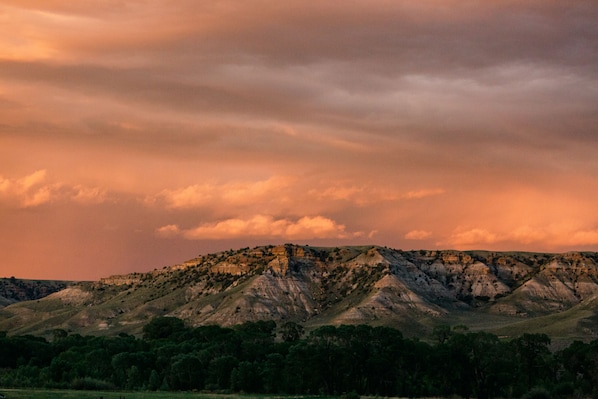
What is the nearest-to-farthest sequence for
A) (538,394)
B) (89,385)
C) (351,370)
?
(538,394)
(89,385)
(351,370)

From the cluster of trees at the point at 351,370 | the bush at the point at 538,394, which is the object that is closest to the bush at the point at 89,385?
the cluster of trees at the point at 351,370

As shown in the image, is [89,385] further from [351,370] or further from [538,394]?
[538,394]

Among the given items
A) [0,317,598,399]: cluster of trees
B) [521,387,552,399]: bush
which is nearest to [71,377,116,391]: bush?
[0,317,598,399]: cluster of trees

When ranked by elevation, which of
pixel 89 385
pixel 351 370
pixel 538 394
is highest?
pixel 89 385

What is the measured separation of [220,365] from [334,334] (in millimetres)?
19542

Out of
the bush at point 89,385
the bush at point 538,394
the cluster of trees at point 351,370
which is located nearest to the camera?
the bush at point 538,394

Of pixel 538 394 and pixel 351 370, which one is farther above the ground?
pixel 351 370

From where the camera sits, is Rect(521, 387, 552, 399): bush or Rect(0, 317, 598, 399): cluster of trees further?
Rect(0, 317, 598, 399): cluster of trees

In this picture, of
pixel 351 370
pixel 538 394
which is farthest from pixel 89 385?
pixel 538 394

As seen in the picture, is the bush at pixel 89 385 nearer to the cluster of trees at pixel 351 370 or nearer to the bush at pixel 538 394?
the cluster of trees at pixel 351 370

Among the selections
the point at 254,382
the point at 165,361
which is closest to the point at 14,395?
the point at 254,382

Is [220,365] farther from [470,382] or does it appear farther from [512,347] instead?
[512,347]

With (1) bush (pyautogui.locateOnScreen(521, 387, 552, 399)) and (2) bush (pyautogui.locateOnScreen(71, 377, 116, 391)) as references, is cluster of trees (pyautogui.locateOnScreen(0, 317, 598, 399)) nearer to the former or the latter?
(2) bush (pyautogui.locateOnScreen(71, 377, 116, 391))

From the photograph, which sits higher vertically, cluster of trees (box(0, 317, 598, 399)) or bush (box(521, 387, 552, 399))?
cluster of trees (box(0, 317, 598, 399))
